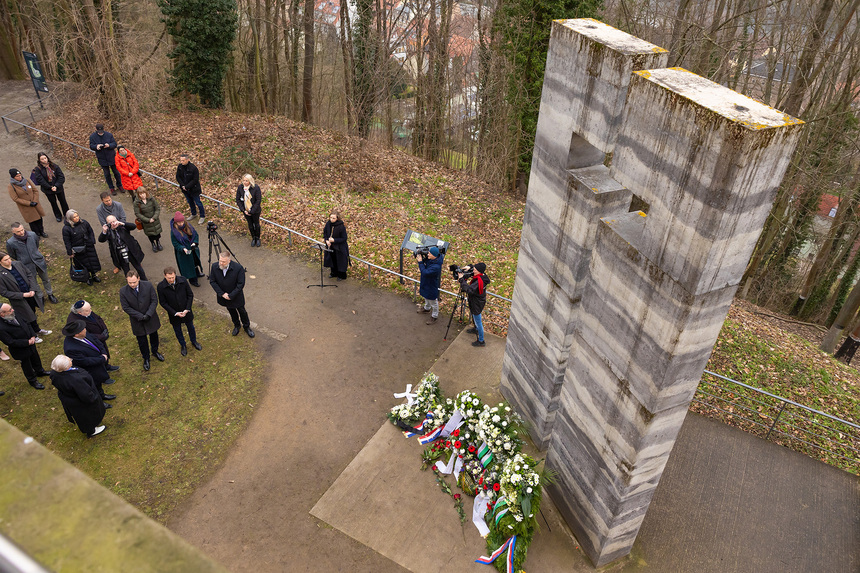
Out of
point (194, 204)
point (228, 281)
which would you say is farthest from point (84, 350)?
point (194, 204)

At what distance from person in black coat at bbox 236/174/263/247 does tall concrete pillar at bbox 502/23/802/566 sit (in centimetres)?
740

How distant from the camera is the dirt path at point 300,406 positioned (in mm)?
7688

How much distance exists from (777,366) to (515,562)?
8326 millimetres

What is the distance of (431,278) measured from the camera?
11.2 meters

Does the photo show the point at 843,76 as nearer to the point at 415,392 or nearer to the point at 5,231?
the point at 415,392

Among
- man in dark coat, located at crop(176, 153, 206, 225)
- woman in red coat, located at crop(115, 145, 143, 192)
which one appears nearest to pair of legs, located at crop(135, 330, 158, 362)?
man in dark coat, located at crop(176, 153, 206, 225)

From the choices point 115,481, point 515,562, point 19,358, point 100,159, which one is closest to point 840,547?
point 515,562

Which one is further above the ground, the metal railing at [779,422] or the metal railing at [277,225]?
the metal railing at [277,225]

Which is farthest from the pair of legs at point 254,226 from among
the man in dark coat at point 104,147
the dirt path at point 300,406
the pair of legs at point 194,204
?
the man in dark coat at point 104,147

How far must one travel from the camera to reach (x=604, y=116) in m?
6.21

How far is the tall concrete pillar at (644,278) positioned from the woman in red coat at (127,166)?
10.5 m

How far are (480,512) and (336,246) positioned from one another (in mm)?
6586

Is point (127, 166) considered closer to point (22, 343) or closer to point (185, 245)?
point (185, 245)

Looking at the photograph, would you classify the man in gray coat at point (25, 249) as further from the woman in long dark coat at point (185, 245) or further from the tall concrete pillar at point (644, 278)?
the tall concrete pillar at point (644, 278)
